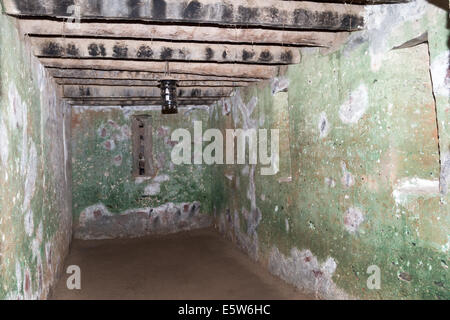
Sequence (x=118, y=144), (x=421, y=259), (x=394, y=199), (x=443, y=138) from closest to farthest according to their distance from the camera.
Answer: (x=443, y=138), (x=421, y=259), (x=394, y=199), (x=118, y=144)

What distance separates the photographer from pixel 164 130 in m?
6.56

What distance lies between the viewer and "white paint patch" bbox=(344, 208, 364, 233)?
268cm

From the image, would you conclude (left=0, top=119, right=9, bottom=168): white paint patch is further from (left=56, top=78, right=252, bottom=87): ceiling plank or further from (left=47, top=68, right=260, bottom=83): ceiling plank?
(left=56, top=78, right=252, bottom=87): ceiling plank

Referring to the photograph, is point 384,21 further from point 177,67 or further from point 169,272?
point 169,272

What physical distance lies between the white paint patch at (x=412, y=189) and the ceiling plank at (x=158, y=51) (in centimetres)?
168

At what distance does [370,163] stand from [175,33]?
172 cm

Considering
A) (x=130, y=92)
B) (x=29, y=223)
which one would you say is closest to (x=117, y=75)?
(x=130, y=92)

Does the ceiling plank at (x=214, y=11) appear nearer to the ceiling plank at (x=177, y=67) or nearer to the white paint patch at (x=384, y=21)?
the white paint patch at (x=384, y=21)

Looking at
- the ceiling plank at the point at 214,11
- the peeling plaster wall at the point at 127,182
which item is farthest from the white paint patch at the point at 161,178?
the ceiling plank at the point at 214,11

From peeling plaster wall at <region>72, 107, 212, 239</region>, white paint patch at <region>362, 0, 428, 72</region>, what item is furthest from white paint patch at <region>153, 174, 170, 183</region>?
white paint patch at <region>362, 0, 428, 72</region>

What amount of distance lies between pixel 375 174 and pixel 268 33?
4.52ft

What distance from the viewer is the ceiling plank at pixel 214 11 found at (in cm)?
215
